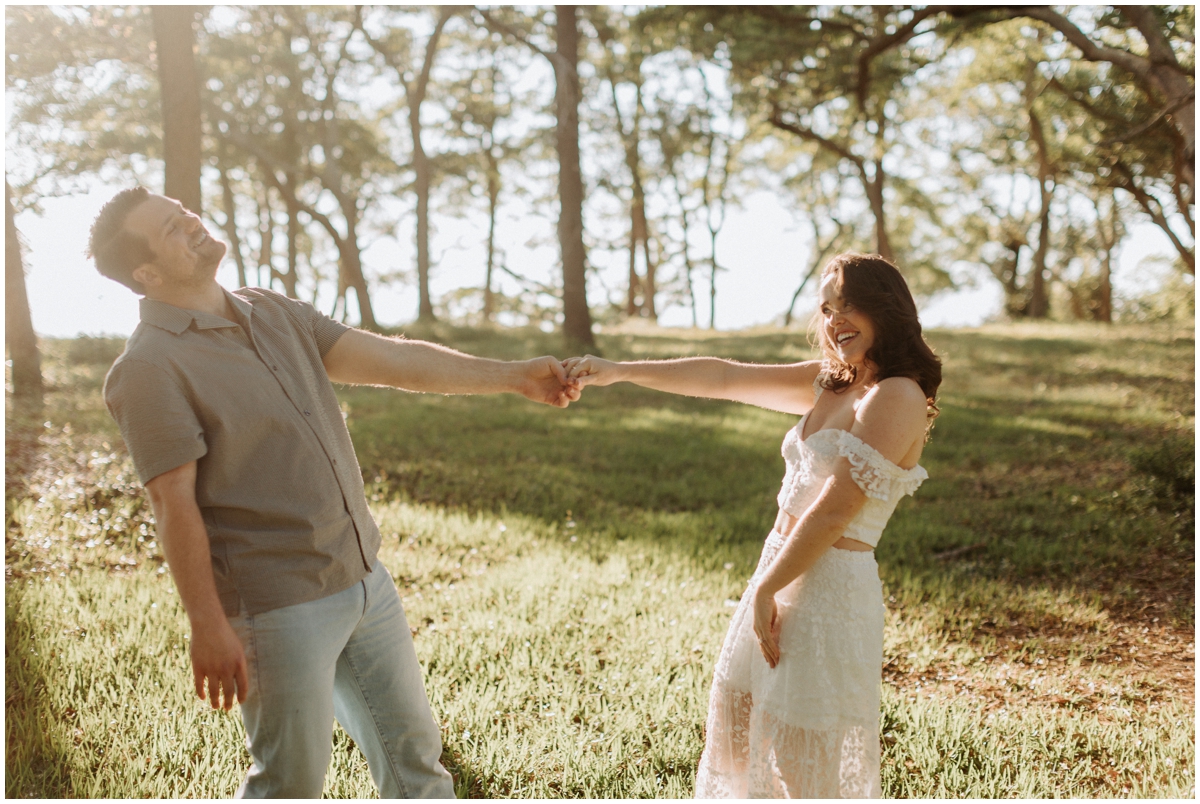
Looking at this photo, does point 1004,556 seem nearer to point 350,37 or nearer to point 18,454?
point 18,454

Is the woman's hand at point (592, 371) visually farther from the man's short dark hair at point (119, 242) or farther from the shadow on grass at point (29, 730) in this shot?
the shadow on grass at point (29, 730)

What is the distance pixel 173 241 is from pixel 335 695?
5.34ft

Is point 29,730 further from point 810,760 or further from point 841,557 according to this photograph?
point 841,557

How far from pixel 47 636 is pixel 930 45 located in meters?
15.5

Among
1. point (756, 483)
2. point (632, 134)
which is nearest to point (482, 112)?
point (632, 134)

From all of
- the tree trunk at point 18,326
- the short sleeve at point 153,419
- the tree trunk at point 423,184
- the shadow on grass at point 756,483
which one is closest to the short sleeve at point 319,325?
the short sleeve at point 153,419

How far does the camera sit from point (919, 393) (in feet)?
7.97

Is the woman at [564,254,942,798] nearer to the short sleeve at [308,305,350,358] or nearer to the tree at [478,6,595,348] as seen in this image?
the short sleeve at [308,305,350,358]

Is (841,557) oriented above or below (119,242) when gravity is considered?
below

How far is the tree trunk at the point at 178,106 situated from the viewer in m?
7.70

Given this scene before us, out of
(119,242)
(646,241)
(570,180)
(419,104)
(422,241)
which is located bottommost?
(119,242)

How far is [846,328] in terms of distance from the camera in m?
2.61

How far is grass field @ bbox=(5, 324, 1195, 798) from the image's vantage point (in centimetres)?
357

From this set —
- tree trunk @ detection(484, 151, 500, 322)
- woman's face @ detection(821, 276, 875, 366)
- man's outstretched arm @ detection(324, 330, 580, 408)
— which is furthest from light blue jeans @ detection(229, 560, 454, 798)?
tree trunk @ detection(484, 151, 500, 322)
